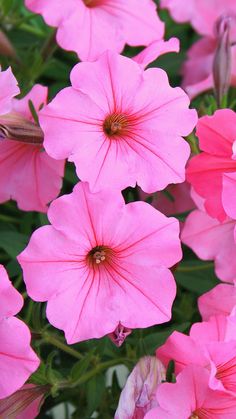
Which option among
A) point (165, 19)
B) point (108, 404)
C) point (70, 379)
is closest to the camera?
point (70, 379)

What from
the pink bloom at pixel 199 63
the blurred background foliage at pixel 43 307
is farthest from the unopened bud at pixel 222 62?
the pink bloom at pixel 199 63

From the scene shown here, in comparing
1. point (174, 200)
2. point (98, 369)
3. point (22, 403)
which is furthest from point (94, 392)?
point (174, 200)

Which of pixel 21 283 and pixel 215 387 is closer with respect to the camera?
pixel 215 387

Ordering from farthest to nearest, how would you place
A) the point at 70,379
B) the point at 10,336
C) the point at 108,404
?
the point at 108,404 → the point at 70,379 → the point at 10,336

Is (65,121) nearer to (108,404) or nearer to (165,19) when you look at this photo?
(108,404)

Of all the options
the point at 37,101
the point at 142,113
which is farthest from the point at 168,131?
the point at 37,101

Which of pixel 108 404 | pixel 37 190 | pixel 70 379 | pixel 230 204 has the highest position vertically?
pixel 230 204

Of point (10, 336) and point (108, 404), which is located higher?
point (10, 336)
